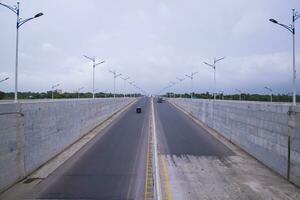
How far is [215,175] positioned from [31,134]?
31.3 ft

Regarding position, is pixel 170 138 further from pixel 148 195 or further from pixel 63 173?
pixel 148 195

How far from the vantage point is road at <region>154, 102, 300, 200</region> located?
13.6 metres

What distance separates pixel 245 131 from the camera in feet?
78.6

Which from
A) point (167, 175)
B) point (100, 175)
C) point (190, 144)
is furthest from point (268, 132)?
point (100, 175)

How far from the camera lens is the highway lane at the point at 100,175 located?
1348 cm

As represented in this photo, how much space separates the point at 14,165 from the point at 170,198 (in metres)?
7.30

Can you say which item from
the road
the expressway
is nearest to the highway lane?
the expressway

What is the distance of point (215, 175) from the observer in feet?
54.5

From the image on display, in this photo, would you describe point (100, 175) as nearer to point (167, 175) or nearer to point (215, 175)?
point (167, 175)

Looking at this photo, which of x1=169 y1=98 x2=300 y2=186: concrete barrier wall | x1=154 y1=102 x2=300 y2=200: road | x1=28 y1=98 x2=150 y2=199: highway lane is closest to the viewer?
x1=28 y1=98 x2=150 y2=199: highway lane

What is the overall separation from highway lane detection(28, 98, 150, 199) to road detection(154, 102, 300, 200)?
133 centimetres

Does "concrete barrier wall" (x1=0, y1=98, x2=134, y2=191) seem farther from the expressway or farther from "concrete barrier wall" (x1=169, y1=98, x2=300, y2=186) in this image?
"concrete barrier wall" (x1=169, y1=98, x2=300, y2=186)

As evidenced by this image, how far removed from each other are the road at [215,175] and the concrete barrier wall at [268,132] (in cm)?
57

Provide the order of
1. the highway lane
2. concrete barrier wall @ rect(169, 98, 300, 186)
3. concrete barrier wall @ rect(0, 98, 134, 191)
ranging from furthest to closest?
concrete barrier wall @ rect(169, 98, 300, 186) < concrete barrier wall @ rect(0, 98, 134, 191) < the highway lane
